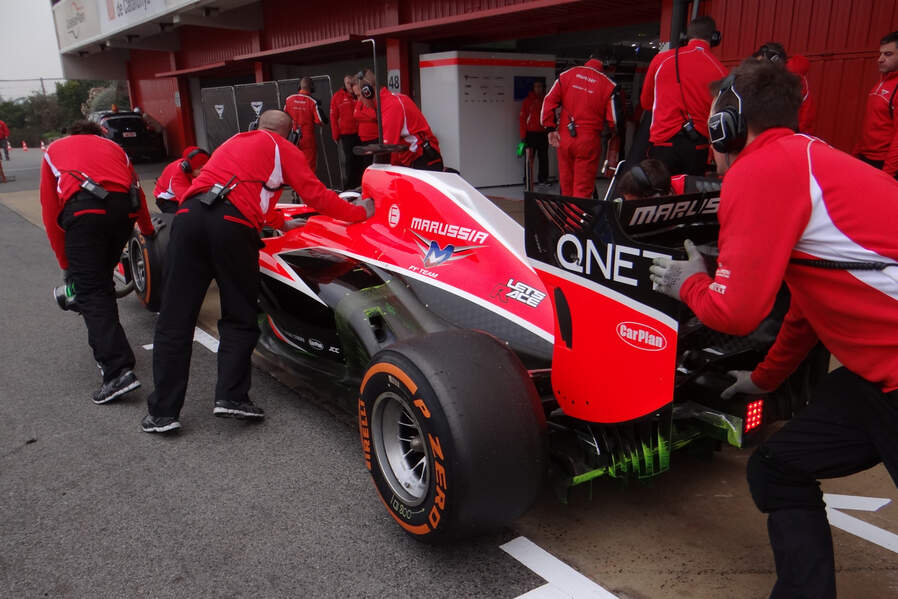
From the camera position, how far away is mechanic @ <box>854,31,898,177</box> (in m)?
4.61

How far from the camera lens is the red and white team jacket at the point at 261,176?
3.36m

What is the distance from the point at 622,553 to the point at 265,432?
6.21ft

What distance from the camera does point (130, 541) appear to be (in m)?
2.47

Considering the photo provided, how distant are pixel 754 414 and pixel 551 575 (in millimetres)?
860

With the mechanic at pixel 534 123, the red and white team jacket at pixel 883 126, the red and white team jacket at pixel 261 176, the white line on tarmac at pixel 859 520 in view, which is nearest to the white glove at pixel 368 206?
the red and white team jacket at pixel 261 176

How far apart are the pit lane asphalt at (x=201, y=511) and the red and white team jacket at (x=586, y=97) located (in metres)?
4.05

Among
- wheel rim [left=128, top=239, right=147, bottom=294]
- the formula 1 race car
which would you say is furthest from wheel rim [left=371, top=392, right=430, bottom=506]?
wheel rim [left=128, top=239, right=147, bottom=294]

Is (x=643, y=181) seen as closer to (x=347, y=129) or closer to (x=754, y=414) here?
(x=754, y=414)

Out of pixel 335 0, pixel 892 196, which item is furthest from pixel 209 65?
pixel 892 196

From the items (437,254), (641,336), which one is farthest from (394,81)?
(641,336)

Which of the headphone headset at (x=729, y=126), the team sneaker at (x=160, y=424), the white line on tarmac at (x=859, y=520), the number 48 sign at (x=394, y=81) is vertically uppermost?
the number 48 sign at (x=394, y=81)

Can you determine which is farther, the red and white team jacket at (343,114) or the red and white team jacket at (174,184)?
the red and white team jacket at (343,114)

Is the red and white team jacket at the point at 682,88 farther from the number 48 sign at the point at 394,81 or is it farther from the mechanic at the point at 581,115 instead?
the number 48 sign at the point at 394,81

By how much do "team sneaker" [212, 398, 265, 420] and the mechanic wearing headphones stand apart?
4480 mm
